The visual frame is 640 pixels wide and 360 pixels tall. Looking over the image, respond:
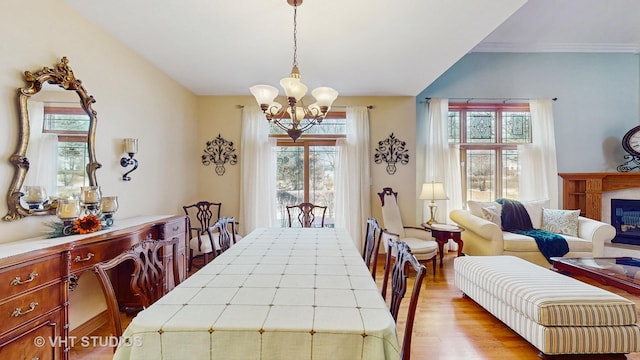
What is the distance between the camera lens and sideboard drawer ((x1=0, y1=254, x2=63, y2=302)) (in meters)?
1.39

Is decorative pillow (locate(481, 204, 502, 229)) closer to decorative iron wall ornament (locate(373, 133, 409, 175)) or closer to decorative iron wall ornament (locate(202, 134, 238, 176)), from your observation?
decorative iron wall ornament (locate(373, 133, 409, 175))

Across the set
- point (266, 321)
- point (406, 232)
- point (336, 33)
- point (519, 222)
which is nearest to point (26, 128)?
point (266, 321)

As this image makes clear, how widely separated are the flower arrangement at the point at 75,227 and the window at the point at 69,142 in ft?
0.83

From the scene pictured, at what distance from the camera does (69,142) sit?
2221 millimetres

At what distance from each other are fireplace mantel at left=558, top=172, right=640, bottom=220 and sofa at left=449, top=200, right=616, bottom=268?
784 millimetres

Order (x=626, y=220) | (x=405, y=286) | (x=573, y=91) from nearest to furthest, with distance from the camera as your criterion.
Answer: (x=405, y=286), (x=626, y=220), (x=573, y=91)

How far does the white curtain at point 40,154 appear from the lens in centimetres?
192

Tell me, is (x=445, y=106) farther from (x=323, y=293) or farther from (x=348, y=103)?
(x=323, y=293)

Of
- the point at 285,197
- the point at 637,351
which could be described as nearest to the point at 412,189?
the point at 285,197

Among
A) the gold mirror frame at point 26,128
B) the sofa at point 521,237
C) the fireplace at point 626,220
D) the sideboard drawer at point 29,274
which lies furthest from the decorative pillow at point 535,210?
the gold mirror frame at point 26,128

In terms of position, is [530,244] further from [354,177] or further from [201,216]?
[201,216]

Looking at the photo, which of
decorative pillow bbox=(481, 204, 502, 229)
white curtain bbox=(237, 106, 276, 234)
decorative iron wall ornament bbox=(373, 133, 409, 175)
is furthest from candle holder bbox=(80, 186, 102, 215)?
decorative pillow bbox=(481, 204, 502, 229)

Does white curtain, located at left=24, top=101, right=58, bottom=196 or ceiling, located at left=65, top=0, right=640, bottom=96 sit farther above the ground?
ceiling, located at left=65, top=0, right=640, bottom=96

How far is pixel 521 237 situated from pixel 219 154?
179 inches
